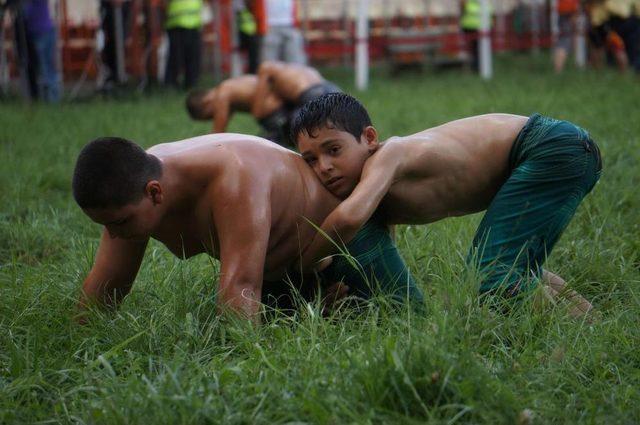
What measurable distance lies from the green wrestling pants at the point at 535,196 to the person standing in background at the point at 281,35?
9814 millimetres

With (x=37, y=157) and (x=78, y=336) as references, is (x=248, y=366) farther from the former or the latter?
(x=37, y=157)

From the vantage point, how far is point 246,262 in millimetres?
3428

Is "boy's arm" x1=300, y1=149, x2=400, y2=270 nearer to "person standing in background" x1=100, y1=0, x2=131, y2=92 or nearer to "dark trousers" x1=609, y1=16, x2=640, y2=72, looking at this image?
"dark trousers" x1=609, y1=16, x2=640, y2=72

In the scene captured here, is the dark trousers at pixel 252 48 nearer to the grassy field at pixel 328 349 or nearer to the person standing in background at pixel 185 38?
the person standing in background at pixel 185 38

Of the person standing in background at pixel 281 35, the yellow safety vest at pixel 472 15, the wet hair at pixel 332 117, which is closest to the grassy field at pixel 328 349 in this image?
the wet hair at pixel 332 117

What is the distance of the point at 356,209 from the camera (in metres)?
3.53

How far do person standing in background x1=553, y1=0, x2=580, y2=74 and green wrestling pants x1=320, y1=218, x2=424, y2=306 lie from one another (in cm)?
1267

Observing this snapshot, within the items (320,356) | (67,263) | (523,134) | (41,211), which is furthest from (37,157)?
(320,356)

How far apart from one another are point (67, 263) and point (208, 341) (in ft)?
4.06

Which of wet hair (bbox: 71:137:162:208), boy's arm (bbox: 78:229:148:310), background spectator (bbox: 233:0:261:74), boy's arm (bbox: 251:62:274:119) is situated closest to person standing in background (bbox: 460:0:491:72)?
background spectator (bbox: 233:0:261:74)

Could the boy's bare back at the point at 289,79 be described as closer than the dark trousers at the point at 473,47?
Yes

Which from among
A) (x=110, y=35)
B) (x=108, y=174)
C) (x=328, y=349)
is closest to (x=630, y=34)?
(x=110, y=35)

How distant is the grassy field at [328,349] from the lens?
9.12 ft

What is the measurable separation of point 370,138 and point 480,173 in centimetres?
42
